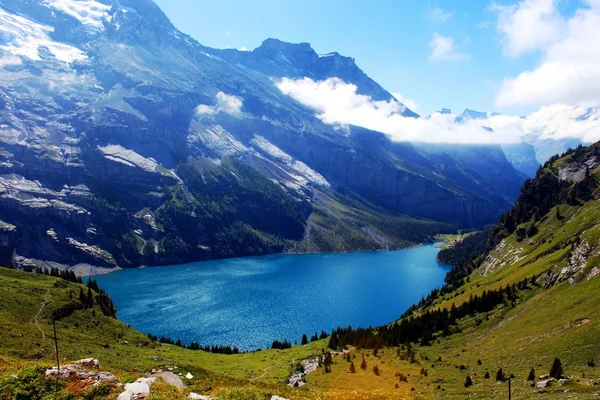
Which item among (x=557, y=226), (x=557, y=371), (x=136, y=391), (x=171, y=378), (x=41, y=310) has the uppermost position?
(x=557, y=226)

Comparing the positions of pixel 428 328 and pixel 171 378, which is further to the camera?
pixel 428 328

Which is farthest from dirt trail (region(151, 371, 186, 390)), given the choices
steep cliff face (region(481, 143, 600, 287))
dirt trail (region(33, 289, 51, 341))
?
steep cliff face (region(481, 143, 600, 287))

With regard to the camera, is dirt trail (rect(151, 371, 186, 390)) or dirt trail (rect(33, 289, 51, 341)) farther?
dirt trail (rect(33, 289, 51, 341))

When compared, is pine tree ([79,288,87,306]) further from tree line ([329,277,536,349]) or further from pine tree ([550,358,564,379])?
pine tree ([550,358,564,379])

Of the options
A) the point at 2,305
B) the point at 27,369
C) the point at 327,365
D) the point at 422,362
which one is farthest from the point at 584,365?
the point at 2,305

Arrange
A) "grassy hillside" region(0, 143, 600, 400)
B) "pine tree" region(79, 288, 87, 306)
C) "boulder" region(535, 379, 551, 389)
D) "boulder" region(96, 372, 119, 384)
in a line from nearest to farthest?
"boulder" region(96, 372, 119, 384)
"grassy hillside" region(0, 143, 600, 400)
"boulder" region(535, 379, 551, 389)
"pine tree" region(79, 288, 87, 306)

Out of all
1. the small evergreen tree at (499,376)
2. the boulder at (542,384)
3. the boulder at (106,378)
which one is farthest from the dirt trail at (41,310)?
the boulder at (542,384)

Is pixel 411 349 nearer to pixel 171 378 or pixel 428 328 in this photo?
pixel 428 328

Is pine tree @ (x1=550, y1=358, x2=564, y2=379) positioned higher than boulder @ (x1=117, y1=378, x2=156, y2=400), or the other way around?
boulder @ (x1=117, y1=378, x2=156, y2=400)

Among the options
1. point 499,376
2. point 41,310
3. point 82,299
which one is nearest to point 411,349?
point 499,376

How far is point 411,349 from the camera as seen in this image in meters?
82.9

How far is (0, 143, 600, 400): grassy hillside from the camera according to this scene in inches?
1409

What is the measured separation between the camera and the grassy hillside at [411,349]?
3578 cm

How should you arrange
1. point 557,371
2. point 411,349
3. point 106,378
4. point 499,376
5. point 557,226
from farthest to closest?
point 557,226, point 411,349, point 499,376, point 557,371, point 106,378
